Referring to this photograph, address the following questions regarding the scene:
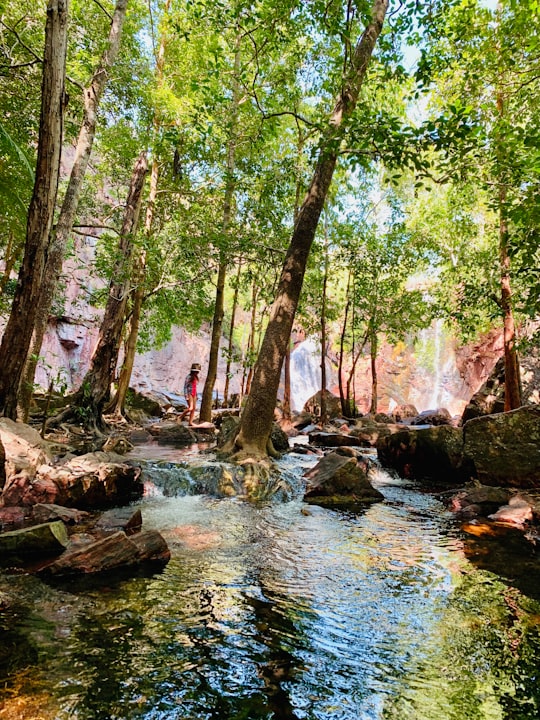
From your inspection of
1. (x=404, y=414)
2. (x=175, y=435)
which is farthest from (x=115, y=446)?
(x=404, y=414)

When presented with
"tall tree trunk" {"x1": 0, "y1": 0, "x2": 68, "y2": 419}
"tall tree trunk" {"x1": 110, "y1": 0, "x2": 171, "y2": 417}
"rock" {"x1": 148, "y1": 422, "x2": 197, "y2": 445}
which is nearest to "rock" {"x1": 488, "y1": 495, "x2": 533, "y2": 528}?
"tall tree trunk" {"x1": 0, "y1": 0, "x2": 68, "y2": 419}

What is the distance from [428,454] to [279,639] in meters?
7.72

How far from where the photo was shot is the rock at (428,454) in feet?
30.7

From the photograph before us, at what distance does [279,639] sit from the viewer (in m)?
2.91

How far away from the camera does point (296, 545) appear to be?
4.98 metres

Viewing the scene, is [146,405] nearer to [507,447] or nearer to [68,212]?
[68,212]

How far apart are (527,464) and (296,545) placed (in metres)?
4.84

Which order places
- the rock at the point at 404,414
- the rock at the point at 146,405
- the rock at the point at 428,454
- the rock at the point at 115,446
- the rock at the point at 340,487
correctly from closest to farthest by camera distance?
the rock at the point at 340,487
the rock at the point at 428,454
the rock at the point at 115,446
the rock at the point at 146,405
the rock at the point at 404,414

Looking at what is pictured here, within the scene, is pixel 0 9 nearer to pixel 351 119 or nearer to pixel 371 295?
pixel 351 119

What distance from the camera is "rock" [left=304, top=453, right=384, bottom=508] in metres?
7.35

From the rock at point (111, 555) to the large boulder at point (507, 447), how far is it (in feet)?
19.8

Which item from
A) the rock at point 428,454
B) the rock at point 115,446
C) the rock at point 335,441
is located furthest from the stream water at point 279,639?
the rock at point 335,441

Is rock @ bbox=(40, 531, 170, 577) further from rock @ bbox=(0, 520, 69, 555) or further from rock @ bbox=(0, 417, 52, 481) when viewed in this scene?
rock @ bbox=(0, 417, 52, 481)

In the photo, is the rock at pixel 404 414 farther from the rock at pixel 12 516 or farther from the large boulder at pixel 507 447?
the rock at pixel 12 516
